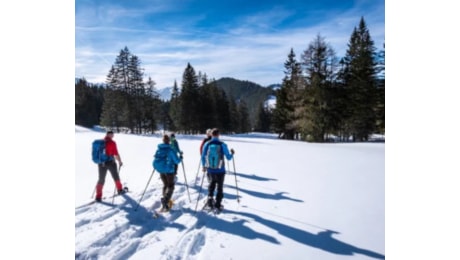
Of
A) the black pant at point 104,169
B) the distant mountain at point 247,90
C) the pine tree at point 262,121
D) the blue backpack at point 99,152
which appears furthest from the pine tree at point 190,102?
the blue backpack at point 99,152

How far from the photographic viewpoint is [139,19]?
4141mm

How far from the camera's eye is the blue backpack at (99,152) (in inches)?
207

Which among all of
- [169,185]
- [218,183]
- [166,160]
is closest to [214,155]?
[218,183]

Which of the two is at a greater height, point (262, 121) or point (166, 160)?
point (262, 121)

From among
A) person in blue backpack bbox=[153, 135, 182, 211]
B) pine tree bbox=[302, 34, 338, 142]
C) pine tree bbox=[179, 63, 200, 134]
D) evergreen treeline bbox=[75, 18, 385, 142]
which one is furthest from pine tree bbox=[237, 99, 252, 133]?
person in blue backpack bbox=[153, 135, 182, 211]

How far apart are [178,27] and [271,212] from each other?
3.80m

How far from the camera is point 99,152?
5336mm

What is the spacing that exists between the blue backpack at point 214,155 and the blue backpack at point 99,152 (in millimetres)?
2359

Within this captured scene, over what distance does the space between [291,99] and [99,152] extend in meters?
19.6

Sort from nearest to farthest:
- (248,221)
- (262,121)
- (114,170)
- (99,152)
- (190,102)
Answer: (248,221) → (99,152) → (114,170) → (190,102) → (262,121)

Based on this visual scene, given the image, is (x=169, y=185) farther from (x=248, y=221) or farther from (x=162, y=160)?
(x=248, y=221)

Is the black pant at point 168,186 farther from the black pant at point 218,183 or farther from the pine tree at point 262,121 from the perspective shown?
the pine tree at point 262,121
